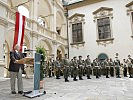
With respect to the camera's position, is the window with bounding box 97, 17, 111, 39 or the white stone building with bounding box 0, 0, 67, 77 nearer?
the white stone building with bounding box 0, 0, 67, 77

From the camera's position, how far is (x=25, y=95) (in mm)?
4996

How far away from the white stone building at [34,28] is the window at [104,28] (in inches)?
156

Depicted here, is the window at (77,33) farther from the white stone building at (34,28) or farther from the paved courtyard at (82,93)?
the paved courtyard at (82,93)

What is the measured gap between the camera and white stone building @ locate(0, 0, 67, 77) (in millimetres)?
9674

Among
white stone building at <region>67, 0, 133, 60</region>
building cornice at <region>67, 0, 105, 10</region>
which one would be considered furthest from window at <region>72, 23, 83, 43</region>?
building cornice at <region>67, 0, 105, 10</region>

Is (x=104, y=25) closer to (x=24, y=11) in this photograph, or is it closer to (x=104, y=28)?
(x=104, y=28)

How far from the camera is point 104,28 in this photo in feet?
61.9

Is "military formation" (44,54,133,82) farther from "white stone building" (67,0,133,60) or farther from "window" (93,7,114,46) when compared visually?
"window" (93,7,114,46)

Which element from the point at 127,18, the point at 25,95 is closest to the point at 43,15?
the point at 127,18

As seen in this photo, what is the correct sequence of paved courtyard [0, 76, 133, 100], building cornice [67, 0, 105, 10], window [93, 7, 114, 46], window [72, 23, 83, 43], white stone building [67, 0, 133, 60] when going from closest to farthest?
paved courtyard [0, 76, 133, 100], white stone building [67, 0, 133, 60], window [93, 7, 114, 46], building cornice [67, 0, 105, 10], window [72, 23, 83, 43]

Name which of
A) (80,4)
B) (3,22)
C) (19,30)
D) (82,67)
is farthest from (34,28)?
(80,4)

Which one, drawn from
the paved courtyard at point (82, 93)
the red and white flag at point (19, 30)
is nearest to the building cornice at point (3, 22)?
the red and white flag at point (19, 30)

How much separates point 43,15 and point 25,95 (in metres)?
14.1

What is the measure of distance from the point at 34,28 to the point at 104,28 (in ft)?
28.2
